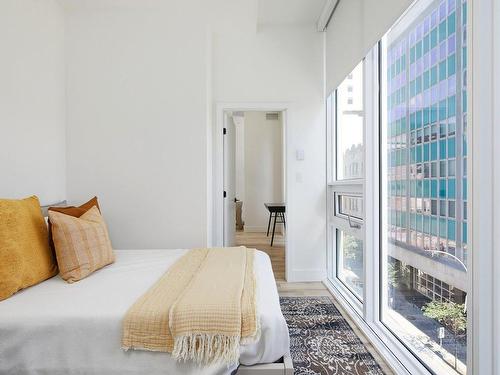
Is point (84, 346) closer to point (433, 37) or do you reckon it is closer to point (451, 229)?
point (451, 229)

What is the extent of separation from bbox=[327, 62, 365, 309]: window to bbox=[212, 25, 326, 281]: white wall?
13 centimetres

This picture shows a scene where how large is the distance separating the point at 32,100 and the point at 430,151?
2.71m

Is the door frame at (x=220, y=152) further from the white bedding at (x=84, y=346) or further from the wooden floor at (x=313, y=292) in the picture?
the white bedding at (x=84, y=346)

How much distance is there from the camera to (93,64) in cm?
300

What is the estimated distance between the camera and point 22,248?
1.62 meters

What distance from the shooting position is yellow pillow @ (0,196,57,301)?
1.51 metres

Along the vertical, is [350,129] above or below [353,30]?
below

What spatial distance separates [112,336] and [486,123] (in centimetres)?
167

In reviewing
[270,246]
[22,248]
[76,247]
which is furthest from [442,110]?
[270,246]

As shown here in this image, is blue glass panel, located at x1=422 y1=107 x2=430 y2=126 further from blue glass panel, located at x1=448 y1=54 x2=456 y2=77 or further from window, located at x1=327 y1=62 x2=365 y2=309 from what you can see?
window, located at x1=327 y1=62 x2=365 y2=309

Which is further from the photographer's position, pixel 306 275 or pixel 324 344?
pixel 306 275

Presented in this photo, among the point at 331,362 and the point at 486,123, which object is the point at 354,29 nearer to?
the point at 486,123

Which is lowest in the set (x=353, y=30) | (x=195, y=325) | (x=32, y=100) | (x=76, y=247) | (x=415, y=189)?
(x=195, y=325)

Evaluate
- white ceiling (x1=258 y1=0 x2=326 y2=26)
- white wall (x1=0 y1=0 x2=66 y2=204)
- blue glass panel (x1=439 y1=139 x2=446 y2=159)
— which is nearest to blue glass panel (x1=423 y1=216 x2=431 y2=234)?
blue glass panel (x1=439 y1=139 x2=446 y2=159)
